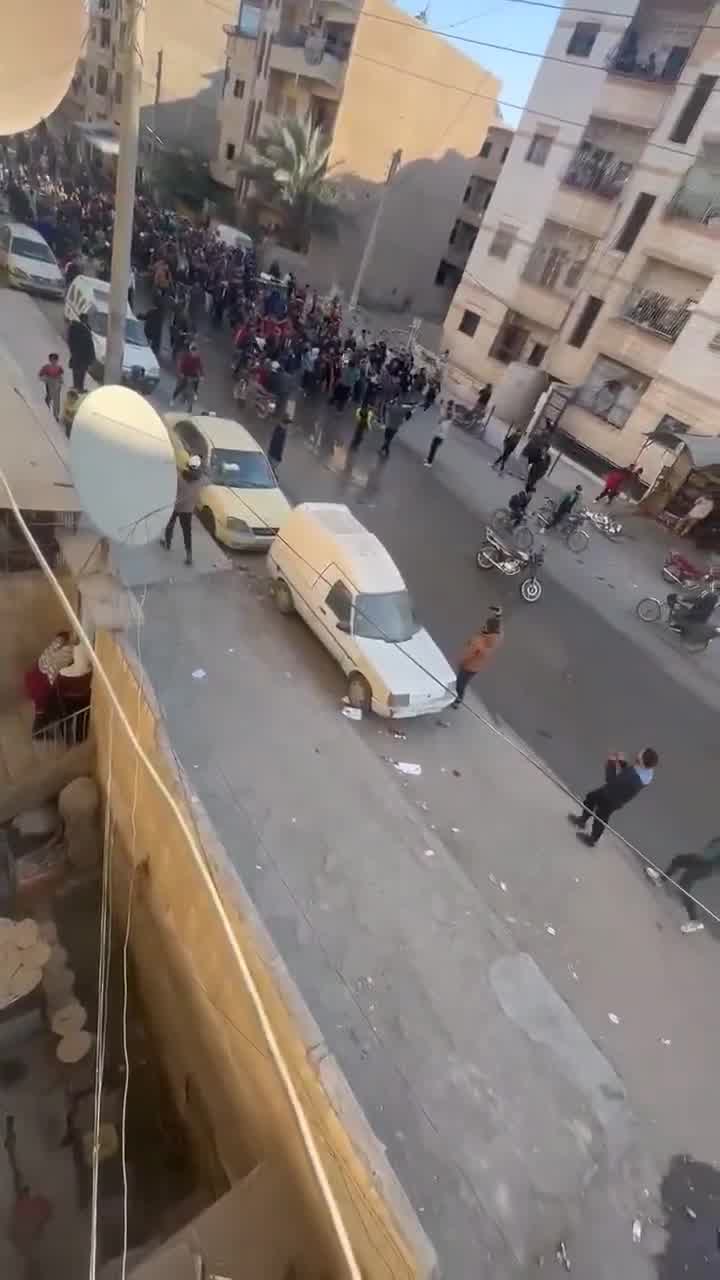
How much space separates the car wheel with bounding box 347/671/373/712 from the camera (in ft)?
26.1

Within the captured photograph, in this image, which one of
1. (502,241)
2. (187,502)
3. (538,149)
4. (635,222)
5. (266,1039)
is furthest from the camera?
(502,241)

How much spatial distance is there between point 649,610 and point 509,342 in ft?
44.1

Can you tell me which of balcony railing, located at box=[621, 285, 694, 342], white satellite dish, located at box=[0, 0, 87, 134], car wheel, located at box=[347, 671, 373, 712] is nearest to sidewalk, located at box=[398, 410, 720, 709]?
balcony railing, located at box=[621, 285, 694, 342]

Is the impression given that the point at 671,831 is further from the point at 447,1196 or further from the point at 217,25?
the point at 217,25

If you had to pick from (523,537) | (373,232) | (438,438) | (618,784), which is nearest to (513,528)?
(523,537)

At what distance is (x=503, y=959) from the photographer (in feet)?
19.2

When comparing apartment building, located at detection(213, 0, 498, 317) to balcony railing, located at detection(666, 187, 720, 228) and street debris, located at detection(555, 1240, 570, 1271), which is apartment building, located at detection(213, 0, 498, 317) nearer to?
balcony railing, located at detection(666, 187, 720, 228)

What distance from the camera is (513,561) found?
1155cm

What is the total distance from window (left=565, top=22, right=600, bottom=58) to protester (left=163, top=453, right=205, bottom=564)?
58.1 ft

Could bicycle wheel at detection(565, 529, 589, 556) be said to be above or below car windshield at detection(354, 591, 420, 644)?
below

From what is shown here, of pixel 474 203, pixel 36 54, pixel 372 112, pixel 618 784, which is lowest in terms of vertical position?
pixel 618 784

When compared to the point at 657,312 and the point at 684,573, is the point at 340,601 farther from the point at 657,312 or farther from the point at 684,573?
the point at 657,312

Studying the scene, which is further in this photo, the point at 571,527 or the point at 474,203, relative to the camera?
the point at 474,203

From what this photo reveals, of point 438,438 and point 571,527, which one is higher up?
point 438,438
